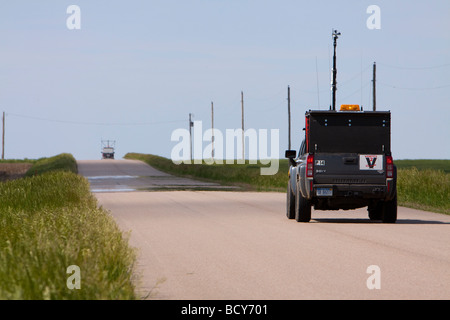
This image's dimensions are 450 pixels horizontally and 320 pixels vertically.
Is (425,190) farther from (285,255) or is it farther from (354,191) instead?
(285,255)

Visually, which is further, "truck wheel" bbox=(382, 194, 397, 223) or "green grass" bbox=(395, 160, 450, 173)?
"green grass" bbox=(395, 160, 450, 173)

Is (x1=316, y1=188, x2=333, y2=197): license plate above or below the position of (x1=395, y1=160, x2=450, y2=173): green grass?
above

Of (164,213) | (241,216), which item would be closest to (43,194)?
(164,213)

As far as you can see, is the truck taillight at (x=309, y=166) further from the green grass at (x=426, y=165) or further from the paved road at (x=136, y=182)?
the green grass at (x=426, y=165)

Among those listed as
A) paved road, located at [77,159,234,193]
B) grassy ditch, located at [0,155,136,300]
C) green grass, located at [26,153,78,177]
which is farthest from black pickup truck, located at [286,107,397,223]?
green grass, located at [26,153,78,177]

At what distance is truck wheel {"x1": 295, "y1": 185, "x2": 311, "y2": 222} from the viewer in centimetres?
1894

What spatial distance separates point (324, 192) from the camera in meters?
18.3

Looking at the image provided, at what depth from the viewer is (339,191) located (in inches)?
720

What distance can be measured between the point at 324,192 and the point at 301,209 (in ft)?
3.30

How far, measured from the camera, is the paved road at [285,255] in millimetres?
9188

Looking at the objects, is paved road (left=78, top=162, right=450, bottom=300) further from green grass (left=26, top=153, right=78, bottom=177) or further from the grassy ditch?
green grass (left=26, top=153, right=78, bottom=177)

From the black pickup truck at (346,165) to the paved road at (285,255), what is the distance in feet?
1.92

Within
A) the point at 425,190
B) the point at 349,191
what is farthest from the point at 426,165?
the point at 349,191
